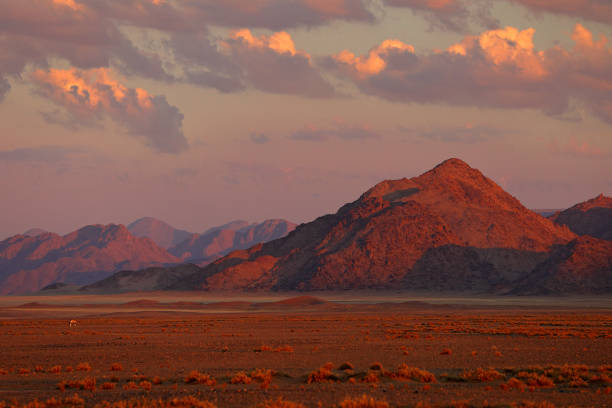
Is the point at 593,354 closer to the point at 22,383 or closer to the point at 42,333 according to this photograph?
the point at 22,383

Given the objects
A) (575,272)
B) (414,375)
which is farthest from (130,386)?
(575,272)

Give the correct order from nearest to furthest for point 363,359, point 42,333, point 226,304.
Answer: point 363,359 → point 42,333 → point 226,304

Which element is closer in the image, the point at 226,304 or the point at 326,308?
the point at 326,308

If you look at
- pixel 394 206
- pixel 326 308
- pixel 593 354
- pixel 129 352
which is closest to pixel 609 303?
pixel 326 308

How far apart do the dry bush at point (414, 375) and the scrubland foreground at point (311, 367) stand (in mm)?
37

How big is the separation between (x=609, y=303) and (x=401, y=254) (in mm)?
51150

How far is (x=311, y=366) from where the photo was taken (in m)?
33.4

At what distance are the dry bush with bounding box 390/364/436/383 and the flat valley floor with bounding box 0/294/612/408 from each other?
4 cm

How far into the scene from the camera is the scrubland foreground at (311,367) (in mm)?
23500

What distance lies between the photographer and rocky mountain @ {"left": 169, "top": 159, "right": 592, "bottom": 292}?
150 metres

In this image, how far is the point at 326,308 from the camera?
347 feet

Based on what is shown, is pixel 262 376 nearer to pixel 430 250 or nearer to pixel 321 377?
pixel 321 377

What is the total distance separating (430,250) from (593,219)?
58.2 meters

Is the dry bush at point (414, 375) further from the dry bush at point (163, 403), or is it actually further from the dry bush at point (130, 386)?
the dry bush at point (130, 386)
